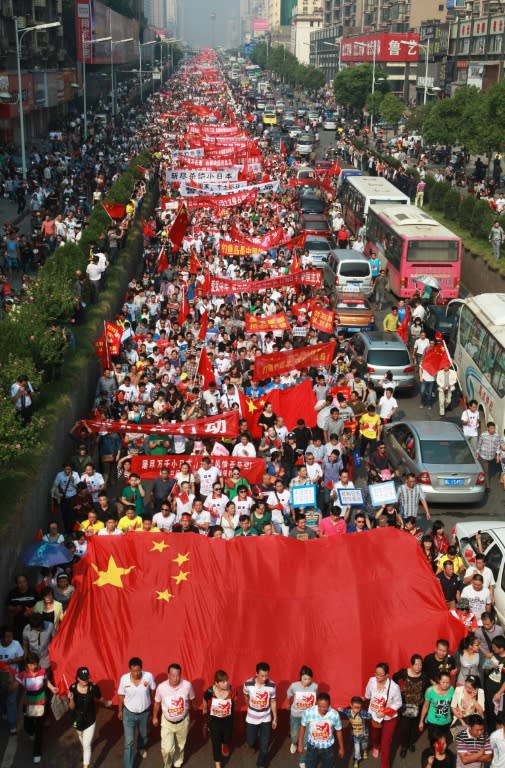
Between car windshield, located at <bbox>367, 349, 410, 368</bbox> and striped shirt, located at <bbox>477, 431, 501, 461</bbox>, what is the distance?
182 inches

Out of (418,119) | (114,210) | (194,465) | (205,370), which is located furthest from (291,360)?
(418,119)

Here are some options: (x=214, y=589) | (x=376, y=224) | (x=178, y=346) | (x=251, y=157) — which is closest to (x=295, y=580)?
(x=214, y=589)

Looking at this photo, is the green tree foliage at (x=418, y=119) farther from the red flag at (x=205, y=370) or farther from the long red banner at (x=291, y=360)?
the red flag at (x=205, y=370)

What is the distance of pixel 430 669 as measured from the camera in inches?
393

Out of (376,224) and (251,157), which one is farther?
(251,157)

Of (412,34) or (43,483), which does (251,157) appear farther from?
(412,34)

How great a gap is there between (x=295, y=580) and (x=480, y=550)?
8.77 feet

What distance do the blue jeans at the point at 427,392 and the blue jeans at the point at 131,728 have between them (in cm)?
1242

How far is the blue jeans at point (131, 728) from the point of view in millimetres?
9508

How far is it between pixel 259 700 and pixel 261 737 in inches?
17.0

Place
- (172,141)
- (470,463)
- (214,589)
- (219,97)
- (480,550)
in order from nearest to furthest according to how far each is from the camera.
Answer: (214,589) < (480,550) < (470,463) < (172,141) < (219,97)

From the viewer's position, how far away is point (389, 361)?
2152 cm

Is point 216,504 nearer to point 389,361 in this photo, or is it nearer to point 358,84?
point 389,361

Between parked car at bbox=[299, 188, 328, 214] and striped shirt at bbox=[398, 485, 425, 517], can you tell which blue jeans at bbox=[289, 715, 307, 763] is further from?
parked car at bbox=[299, 188, 328, 214]
